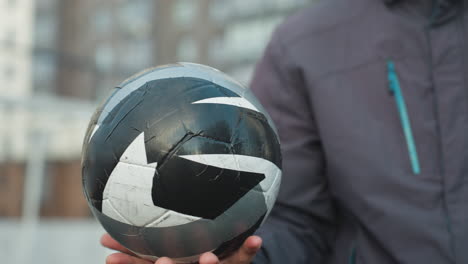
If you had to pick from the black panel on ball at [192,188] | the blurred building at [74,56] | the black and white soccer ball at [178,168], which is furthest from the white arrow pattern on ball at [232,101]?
the blurred building at [74,56]

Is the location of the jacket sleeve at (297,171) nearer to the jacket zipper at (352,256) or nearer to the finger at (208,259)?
the jacket zipper at (352,256)

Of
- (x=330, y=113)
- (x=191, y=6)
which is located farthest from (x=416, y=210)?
(x=191, y=6)

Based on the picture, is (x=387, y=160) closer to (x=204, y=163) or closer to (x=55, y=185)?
(x=204, y=163)

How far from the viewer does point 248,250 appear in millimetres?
1024

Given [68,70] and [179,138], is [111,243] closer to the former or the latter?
[179,138]

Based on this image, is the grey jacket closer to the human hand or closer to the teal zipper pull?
the teal zipper pull

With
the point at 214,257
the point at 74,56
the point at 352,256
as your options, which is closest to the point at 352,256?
the point at 352,256

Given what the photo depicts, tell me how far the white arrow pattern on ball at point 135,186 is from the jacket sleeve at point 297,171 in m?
0.44

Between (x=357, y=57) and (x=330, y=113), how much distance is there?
181 millimetres

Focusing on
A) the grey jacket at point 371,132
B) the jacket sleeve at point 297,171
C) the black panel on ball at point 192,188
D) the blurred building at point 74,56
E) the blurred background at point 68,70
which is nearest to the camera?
the black panel on ball at point 192,188

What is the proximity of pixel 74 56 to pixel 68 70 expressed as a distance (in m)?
0.77

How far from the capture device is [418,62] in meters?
1.36

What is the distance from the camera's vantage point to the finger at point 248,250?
101 centimetres

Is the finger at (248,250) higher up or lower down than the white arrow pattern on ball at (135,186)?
lower down
